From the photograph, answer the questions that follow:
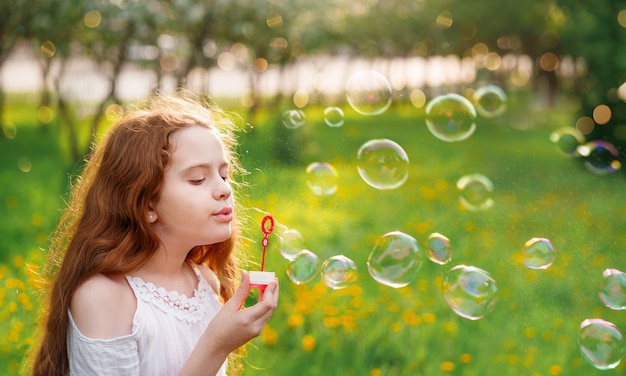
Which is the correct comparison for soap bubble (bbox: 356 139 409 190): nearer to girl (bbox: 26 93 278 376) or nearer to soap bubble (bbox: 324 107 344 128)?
soap bubble (bbox: 324 107 344 128)

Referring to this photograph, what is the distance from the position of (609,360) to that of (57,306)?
6.72 feet

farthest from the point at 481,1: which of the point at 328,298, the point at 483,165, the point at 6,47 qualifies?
the point at 328,298

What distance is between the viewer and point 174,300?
2.38m

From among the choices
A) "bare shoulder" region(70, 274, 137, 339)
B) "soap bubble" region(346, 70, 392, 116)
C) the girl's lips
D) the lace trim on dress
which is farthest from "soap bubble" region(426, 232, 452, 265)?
"bare shoulder" region(70, 274, 137, 339)

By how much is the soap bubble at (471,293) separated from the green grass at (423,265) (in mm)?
513

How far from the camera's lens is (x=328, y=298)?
4.56 m

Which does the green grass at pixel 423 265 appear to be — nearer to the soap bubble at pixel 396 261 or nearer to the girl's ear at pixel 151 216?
the soap bubble at pixel 396 261

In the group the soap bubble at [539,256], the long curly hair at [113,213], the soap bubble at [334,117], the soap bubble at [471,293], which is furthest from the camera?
the soap bubble at [334,117]

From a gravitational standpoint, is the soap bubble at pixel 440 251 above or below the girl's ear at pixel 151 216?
below

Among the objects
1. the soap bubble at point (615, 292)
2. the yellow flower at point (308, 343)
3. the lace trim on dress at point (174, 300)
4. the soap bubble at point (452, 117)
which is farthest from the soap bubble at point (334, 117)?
the lace trim on dress at point (174, 300)

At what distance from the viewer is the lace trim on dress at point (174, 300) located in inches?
91.0

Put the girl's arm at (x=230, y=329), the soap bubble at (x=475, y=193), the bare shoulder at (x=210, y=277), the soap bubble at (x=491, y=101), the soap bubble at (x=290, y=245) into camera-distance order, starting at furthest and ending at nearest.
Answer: the soap bubble at (x=491, y=101), the soap bubble at (x=475, y=193), the soap bubble at (x=290, y=245), the bare shoulder at (x=210, y=277), the girl's arm at (x=230, y=329)

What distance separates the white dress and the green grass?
98 centimetres

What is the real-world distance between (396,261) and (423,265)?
6.85 feet
